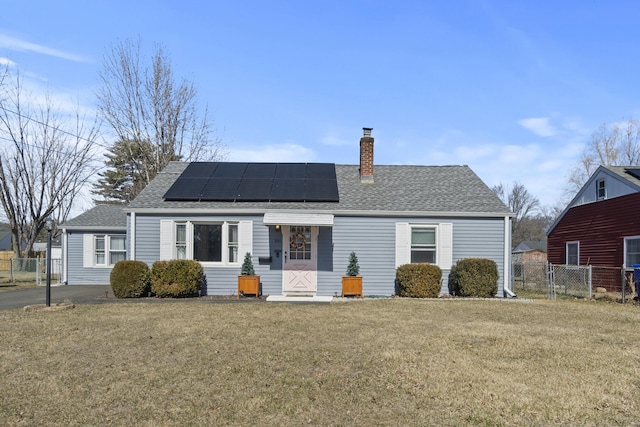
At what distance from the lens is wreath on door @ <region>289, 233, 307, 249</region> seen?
563 inches

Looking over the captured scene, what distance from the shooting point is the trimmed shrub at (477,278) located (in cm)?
1366

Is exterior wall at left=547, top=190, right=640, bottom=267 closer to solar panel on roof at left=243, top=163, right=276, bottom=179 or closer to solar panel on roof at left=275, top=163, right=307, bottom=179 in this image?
solar panel on roof at left=275, top=163, right=307, bottom=179

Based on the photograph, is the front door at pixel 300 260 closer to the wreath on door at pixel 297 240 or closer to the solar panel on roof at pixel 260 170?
the wreath on door at pixel 297 240

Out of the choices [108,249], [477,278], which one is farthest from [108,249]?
[477,278]

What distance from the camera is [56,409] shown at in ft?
14.8

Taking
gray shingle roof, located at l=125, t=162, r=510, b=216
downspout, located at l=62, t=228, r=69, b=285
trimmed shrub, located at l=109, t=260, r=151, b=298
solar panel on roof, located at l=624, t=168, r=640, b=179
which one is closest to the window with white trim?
downspout, located at l=62, t=228, r=69, b=285

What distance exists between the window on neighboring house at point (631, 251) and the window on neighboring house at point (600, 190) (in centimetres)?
241

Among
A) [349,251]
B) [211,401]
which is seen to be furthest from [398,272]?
[211,401]

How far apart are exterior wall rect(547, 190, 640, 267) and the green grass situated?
9628 millimetres

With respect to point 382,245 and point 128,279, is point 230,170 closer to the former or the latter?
point 128,279

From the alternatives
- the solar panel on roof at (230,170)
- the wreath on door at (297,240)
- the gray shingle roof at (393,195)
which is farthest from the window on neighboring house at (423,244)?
the solar panel on roof at (230,170)

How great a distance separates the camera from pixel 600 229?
19.3 m

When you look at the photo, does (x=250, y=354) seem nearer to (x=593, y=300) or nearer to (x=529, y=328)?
(x=529, y=328)

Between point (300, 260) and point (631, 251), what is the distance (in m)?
12.5
